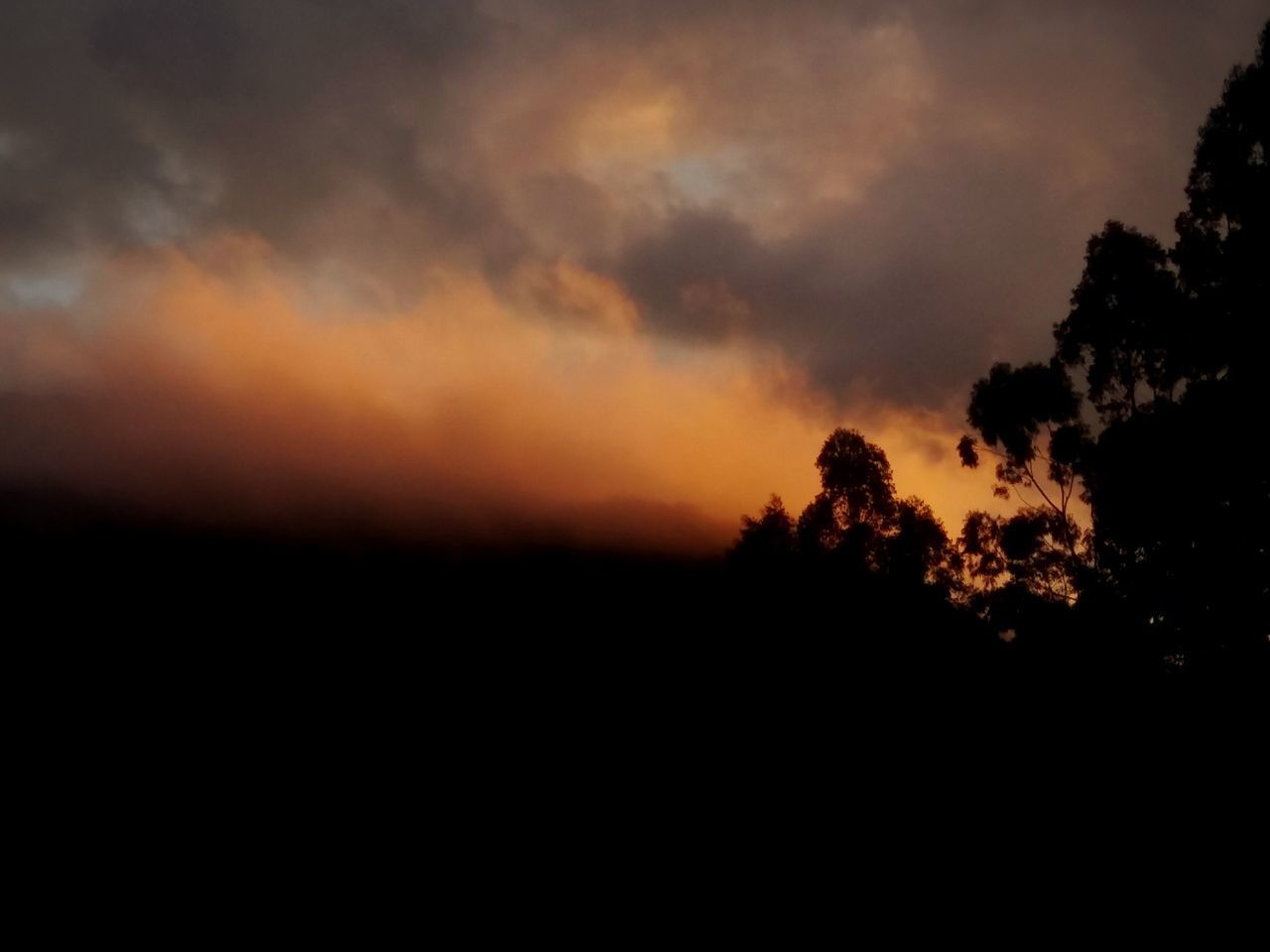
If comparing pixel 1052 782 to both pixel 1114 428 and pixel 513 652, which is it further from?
pixel 513 652

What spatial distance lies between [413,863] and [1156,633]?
18505mm

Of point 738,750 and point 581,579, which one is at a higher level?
point 581,579

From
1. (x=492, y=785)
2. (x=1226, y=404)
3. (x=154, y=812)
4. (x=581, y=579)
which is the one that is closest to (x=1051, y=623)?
(x=1226, y=404)

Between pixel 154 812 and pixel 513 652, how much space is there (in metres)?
13.5

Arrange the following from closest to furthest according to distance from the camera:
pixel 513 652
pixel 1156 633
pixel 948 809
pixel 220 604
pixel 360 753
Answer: pixel 948 809 < pixel 1156 633 < pixel 360 753 < pixel 513 652 < pixel 220 604

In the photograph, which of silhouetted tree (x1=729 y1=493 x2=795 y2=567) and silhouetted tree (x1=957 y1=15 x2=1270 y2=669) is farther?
silhouetted tree (x1=729 y1=493 x2=795 y2=567)

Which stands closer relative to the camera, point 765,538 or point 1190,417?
point 1190,417

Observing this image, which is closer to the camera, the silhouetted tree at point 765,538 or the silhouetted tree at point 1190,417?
the silhouetted tree at point 1190,417

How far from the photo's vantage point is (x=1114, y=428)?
2167cm

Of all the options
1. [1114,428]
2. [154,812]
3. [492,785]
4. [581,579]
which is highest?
[1114,428]

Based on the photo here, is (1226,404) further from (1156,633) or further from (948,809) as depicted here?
(948,809)

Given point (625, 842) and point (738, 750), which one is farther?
point (738, 750)

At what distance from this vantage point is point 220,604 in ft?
133

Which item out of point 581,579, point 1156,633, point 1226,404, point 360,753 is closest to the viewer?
point 1226,404
